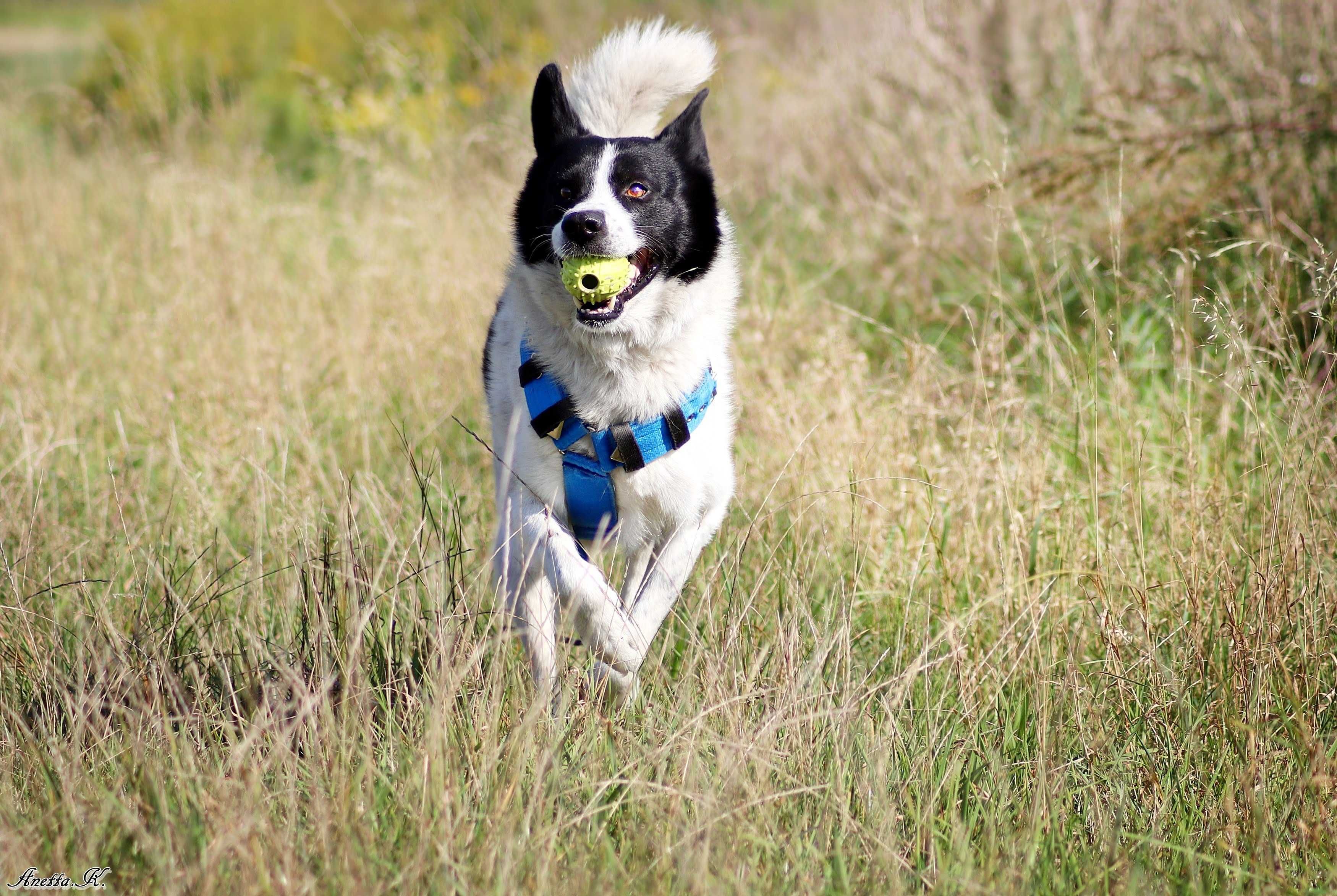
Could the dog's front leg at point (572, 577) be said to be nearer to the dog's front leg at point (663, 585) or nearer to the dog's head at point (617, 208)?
the dog's front leg at point (663, 585)

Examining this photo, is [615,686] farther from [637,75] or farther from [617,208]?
[637,75]

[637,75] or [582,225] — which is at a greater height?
[637,75]

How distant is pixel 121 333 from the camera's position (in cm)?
477

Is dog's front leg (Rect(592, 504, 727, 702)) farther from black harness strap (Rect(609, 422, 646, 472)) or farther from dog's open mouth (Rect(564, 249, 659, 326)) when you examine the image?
dog's open mouth (Rect(564, 249, 659, 326))

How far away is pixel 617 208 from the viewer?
8.11 ft

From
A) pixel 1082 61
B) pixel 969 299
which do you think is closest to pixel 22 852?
pixel 969 299

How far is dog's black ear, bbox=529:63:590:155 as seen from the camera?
2746 millimetres

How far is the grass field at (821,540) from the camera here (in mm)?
1743

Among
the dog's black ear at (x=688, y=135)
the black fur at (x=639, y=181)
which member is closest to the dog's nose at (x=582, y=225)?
the black fur at (x=639, y=181)

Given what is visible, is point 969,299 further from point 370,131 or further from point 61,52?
point 61,52

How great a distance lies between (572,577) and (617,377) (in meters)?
0.53

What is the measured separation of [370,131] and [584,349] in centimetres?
510

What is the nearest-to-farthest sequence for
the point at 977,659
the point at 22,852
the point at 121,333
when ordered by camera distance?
the point at 22,852 < the point at 977,659 < the point at 121,333

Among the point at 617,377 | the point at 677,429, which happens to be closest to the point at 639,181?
the point at 617,377
